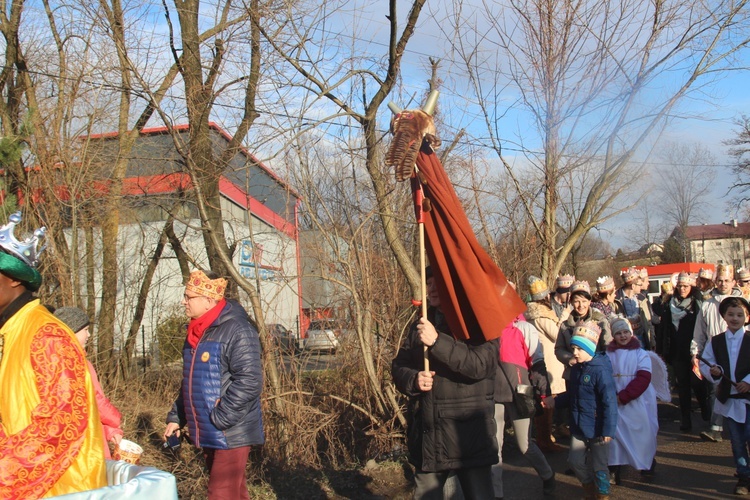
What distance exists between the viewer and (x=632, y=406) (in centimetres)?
645

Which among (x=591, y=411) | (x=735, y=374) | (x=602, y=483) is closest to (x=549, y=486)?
(x=602, y=483)

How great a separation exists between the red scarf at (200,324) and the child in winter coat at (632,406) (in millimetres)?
3802

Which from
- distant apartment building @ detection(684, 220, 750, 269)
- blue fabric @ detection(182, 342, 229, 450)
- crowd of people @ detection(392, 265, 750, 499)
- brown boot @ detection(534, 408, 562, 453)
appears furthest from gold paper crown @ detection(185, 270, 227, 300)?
distant apartment building @ detection(684, 220, 750, 269)

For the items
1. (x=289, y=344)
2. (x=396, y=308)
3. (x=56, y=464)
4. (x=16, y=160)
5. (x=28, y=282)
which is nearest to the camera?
(x=56, y=464)

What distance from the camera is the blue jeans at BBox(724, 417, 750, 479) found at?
6062mm

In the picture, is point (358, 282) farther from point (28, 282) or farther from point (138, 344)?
point (28, 282)

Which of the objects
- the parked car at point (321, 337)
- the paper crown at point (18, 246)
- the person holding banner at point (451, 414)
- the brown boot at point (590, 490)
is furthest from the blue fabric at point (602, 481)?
the paper crown at point (18, 246)

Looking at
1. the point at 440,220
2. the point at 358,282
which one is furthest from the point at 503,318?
the point at 358,282

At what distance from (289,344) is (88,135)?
154 inches

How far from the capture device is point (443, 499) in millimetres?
4062

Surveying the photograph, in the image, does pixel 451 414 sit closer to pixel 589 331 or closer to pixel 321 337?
pixel 589 331

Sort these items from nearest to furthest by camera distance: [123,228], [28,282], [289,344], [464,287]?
[28,282] → [464,287] → [289,344] → [123,228]

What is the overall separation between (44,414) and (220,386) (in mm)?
2091

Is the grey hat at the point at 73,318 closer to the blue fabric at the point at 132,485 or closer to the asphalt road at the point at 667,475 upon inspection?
the blue fabric at the point at 132,485
